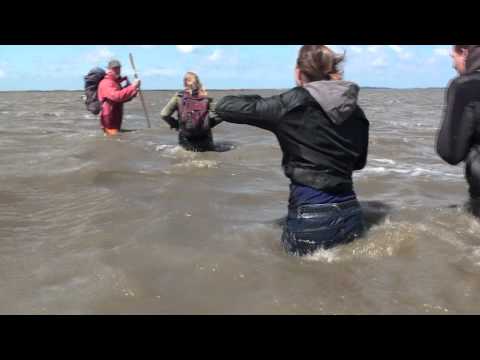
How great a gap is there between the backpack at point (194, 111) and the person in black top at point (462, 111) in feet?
19.6

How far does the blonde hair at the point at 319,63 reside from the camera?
12.9 ft

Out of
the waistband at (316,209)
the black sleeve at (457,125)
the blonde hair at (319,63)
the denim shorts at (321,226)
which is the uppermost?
the blonde hair at (319,63)

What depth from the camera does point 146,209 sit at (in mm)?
6008

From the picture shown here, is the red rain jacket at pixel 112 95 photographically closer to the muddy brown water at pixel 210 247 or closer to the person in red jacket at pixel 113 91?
the person in red jacket at pixel 113 91

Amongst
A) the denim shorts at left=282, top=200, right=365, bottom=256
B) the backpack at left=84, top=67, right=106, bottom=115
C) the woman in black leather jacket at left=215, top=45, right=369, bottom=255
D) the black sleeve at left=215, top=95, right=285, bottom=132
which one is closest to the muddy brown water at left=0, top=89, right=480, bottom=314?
the denim shorts at left=282, top=200, right=365, bottom=256

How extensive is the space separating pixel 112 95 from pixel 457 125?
836cm

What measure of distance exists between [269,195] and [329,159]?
2.88 m

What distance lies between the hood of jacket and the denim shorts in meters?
0.81

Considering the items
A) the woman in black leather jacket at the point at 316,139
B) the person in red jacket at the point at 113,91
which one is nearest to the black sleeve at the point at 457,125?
the woman in black leather jacket at the point at 316,139

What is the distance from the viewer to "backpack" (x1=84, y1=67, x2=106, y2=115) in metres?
11.4

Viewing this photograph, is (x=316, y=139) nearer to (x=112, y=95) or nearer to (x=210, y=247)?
(x=210, y=247)

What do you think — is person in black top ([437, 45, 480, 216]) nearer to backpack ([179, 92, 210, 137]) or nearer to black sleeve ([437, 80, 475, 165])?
black sleeve ([437, 80, 475, 165])

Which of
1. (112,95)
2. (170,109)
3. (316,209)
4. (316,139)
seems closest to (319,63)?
(316,139)
